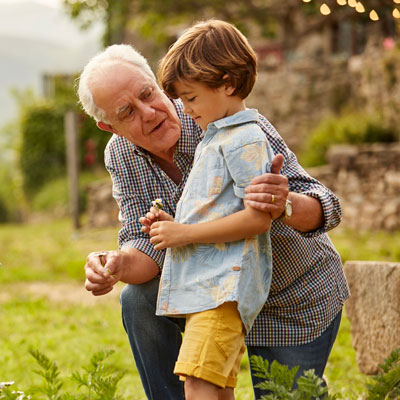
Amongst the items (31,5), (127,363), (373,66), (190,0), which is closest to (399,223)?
(373,66)

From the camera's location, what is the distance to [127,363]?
4281 mm

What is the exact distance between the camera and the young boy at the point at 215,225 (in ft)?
6.45

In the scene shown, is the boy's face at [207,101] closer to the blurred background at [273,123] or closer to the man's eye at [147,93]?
the man's eye at [147,93]

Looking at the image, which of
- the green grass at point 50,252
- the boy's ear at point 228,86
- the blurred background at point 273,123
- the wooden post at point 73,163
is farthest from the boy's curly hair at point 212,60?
the wooden post at point 73,163

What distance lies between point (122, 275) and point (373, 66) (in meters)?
9.80

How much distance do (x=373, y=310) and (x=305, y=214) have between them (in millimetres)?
1308

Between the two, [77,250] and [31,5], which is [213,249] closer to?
[77,250]

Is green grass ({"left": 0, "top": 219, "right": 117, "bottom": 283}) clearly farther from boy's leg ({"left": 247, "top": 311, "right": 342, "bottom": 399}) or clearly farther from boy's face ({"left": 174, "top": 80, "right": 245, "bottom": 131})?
boy's face ({"left": 174, "top": 80, "right": 245, "bottom": 131})

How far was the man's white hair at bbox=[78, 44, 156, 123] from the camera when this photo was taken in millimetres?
2357

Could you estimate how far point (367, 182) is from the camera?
9203 millimetres

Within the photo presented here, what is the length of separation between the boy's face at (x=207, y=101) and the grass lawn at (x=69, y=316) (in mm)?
755

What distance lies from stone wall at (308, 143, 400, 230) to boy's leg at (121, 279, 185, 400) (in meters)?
6.76

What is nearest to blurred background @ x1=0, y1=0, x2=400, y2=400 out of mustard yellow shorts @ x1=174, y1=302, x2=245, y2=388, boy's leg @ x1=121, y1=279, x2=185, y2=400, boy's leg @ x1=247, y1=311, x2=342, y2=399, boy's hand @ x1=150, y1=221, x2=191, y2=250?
boy's leg @ x1=121, y1=279, x2=185, y2=400

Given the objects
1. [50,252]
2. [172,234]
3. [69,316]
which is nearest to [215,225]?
[172,234]
